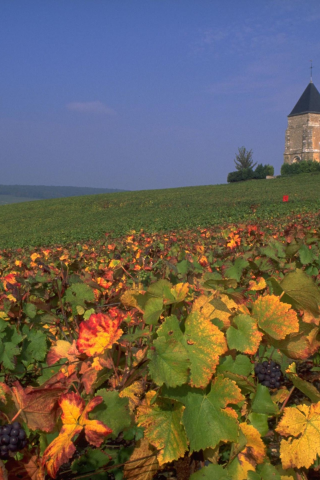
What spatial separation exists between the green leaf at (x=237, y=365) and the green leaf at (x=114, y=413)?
A: 235mm

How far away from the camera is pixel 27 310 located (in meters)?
1.66

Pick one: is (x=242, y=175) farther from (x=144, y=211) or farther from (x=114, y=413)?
(x=114, y=413)

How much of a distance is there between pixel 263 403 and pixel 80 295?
892 millimetres

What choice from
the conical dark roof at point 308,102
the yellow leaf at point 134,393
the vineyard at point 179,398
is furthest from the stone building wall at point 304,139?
the yellow leaf at point 134,393

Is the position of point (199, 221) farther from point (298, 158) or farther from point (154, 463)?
point (298, 158)

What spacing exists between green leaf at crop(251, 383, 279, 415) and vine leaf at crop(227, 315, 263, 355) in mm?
155

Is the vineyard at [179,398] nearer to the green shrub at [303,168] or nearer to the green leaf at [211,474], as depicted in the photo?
Result: the green leaf at [211,474]

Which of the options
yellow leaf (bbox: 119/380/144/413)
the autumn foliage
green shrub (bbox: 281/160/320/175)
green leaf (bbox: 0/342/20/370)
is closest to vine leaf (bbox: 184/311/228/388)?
the autumn foliage

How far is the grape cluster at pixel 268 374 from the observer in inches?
41.6

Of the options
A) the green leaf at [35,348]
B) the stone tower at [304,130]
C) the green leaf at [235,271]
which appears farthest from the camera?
the stone tower at [304,130]

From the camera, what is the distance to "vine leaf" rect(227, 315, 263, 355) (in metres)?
0.89

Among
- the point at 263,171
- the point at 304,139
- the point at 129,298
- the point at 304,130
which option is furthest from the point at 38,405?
the point at 304,130

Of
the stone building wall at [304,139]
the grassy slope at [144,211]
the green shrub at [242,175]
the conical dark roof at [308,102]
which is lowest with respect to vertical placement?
the grassy slope at [144,211]

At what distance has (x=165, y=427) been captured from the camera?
2.88 feet
